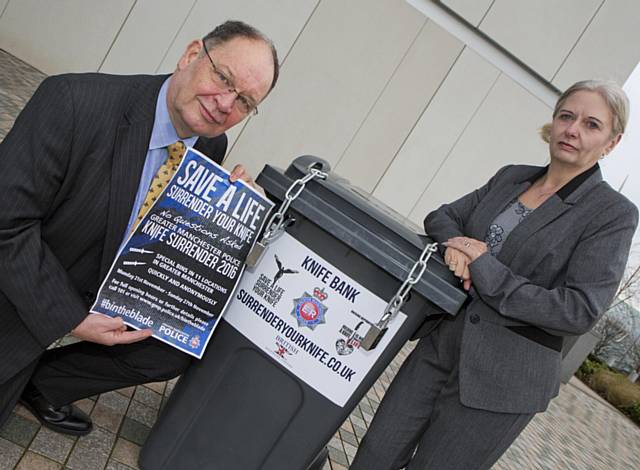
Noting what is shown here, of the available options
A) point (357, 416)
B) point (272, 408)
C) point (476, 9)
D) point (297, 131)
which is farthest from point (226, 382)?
point (476, 9)

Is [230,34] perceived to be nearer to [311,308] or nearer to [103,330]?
[311,308]

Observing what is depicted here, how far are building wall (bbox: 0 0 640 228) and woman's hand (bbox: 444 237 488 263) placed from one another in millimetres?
6794

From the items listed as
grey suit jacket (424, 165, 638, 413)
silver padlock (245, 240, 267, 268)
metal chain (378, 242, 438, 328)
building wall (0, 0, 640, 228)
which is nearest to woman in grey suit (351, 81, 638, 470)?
grey suit jacket (424, 165, 638, 413)

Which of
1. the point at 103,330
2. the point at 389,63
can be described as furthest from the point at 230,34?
the point at 389,63

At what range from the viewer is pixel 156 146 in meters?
2.09

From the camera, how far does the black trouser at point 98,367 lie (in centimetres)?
237

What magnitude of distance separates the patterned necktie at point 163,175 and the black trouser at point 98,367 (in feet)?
1.97

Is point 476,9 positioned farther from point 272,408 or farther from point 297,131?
point 272,408

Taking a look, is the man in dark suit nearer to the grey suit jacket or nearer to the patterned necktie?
the patterned necktie

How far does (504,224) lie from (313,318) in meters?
0.88

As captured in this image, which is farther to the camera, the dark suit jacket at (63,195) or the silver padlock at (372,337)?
the silver padlock at (372,337)

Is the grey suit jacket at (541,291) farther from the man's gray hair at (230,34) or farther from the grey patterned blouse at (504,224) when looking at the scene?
the man's gray hair at (230,34)

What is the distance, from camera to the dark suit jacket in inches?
70.8

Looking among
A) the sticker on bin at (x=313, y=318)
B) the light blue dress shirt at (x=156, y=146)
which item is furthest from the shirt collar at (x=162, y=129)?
the sticker on bin at (x=313, y=318)
